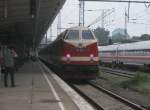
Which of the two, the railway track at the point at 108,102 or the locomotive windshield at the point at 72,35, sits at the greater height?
the locomotive windshield at the point at 72,35

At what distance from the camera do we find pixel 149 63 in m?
41.7

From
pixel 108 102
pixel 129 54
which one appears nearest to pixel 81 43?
pixel 108 102

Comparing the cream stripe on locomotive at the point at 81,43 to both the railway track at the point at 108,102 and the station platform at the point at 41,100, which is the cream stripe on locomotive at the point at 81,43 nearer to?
the railway track at the point at 108,102

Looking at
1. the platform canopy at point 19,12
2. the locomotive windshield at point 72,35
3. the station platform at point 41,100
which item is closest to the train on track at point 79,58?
the locomotive windshield at point 72,35

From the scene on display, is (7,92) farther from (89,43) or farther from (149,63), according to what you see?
(149,63)

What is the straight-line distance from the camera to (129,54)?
50312 millimetres

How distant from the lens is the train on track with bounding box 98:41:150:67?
4345cm

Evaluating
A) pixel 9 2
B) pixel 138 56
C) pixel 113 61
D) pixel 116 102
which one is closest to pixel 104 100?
pixel 116 102

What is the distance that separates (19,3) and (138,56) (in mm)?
13518

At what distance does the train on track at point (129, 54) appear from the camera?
43453mm

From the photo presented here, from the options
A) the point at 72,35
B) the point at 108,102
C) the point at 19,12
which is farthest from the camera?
the point at 19,12

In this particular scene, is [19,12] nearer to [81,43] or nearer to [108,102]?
[81,43]

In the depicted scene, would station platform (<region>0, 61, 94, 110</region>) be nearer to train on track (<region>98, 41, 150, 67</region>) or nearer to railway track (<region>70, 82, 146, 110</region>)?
railway track (<region>70, 82, 146, 110</region>)

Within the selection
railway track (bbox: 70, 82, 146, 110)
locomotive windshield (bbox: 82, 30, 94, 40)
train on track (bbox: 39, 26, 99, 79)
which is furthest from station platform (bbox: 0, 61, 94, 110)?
locomotive windshield (bbox: 82, 30, 94, 40)
